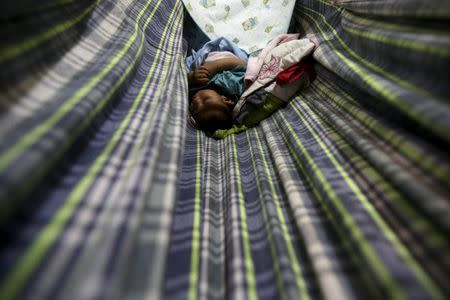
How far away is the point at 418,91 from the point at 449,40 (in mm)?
82

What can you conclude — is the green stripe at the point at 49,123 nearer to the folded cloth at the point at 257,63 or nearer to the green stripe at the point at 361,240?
the green stripe at the point at 361,240

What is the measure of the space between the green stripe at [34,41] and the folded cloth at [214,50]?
754 millimetres

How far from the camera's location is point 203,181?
2.25ft

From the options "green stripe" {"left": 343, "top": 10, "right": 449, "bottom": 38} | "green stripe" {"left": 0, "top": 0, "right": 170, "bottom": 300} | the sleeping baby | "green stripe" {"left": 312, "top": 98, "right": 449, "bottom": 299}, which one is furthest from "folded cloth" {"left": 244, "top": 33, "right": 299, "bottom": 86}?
"green stripe" {"left": 0, "top": 0, "right": 170, "bottom": 300}

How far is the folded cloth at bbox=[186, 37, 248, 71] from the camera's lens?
1.37 metres

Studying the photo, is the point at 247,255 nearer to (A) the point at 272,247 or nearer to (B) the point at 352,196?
(A) the point at 272,247

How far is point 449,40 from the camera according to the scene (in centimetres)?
40

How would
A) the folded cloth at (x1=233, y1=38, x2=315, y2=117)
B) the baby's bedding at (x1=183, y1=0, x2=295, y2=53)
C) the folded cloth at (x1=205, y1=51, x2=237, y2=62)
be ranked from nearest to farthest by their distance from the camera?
the folded cloth at (x1=233, y1=38, x2=315, y2=117), the folded cloth at (x1=205, y1=51, x2=237, y2=62), the baby's bedding at (x1=183, y1=0, x2=295, y2=53)

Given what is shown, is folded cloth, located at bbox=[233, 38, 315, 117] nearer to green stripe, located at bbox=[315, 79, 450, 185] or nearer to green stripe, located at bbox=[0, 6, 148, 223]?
green stripe, located at bbox=[315, 79, 450, 185]

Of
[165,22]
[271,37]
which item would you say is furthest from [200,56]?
[271,37]

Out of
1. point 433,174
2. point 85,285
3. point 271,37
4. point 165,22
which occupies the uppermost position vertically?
point 271,37

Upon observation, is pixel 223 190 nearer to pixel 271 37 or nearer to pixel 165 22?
pixel 165 22

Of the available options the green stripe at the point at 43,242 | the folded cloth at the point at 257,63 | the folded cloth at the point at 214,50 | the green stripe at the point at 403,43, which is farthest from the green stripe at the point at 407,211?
the folded cloth at the point at 214,50

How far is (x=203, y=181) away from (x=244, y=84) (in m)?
0.67
